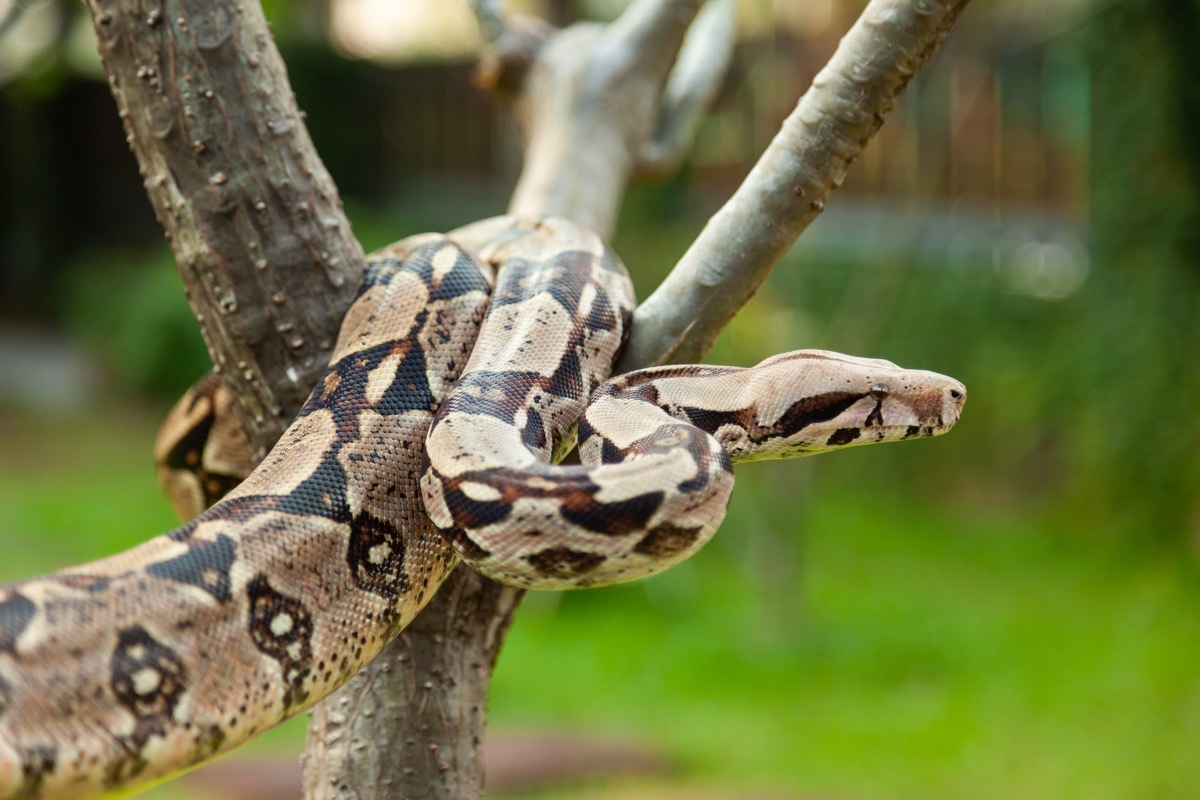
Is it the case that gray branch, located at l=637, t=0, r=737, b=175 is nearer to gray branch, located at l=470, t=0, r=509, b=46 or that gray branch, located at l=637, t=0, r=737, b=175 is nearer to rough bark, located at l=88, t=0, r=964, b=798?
gray branch, located at l=470, t=0, r=509, b=46

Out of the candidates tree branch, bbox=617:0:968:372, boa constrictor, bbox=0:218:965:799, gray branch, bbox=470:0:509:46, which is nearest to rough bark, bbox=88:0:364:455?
boa constrictor, bbox=0:218:965:799

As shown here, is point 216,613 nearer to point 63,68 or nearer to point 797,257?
point 63,68

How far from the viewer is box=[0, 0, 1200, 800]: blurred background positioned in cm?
720


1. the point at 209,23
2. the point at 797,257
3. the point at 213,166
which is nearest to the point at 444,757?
the point at 213,166

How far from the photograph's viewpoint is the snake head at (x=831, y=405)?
2.95 meters

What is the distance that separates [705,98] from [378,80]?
46.2 ft

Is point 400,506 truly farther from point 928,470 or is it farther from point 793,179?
point 928,470

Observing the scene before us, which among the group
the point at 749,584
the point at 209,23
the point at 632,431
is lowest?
the point at 632,431

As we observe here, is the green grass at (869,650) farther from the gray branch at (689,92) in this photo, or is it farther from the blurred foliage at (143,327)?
the gray branch at (689,92)

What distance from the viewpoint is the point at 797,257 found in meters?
11.4

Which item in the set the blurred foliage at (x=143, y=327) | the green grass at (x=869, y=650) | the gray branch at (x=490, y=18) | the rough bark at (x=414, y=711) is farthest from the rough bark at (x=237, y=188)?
the blurred foliage at (x=143, y=327)

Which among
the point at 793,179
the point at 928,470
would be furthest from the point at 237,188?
the point at 928,470

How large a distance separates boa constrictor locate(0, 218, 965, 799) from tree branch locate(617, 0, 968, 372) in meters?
0.13

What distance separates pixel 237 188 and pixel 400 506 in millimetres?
919
